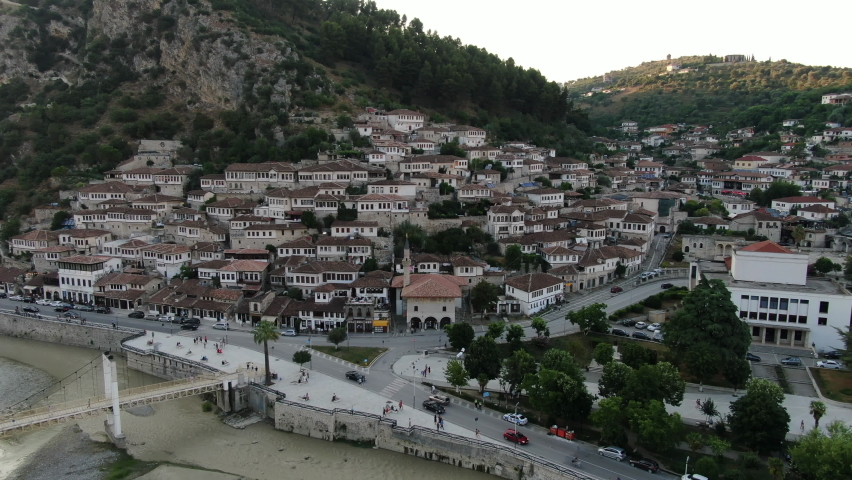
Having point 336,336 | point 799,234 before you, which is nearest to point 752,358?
point 336,336

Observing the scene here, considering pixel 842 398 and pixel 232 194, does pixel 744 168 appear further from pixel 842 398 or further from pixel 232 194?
pixel 232 194

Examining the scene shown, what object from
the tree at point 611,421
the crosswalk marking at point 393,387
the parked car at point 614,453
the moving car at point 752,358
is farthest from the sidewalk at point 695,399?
the moving car at point 752,358

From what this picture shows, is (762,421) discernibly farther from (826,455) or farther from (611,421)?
(611,421)

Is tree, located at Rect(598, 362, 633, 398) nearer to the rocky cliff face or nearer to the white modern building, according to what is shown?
the white modern building

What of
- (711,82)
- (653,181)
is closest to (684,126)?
(711,82)

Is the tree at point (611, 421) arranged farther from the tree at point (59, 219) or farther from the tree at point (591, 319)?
the tree at point (59, 219)

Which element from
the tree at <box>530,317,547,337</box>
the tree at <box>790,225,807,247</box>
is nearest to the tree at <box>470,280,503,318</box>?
the tree at <box>530,317,547,337</box>
